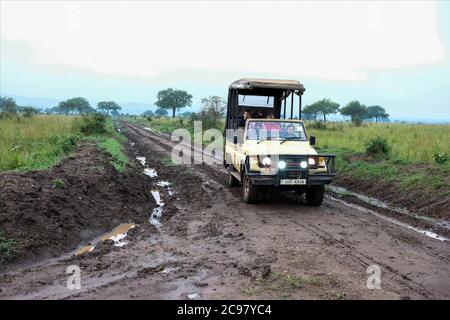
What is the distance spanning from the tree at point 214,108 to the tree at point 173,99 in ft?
220

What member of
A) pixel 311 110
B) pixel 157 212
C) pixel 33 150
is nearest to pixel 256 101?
pixel 157 212

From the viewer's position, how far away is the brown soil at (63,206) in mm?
7484

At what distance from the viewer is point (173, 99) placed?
10550cm

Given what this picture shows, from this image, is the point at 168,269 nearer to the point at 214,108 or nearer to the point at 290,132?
the point at 290,132

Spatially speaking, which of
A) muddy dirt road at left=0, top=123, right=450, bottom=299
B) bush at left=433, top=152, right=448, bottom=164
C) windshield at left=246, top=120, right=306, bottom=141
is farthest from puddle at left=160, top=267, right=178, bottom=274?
bush at left=433, top=152, right=448, bottom=164

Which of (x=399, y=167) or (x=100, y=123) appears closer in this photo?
(x=399, y=167)

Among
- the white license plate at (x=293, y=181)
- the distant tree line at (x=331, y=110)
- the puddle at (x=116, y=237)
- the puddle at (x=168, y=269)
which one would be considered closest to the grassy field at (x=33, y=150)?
the puddle at (x=116, y=237)

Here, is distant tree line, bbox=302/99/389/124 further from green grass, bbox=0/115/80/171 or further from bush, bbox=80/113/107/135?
green grass, bbox=0/115/80/171

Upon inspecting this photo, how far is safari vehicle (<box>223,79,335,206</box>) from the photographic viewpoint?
9844 millimetres

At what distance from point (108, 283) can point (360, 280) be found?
316cm

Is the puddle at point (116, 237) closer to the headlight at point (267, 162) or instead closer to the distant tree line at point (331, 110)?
the headlight at point (267, 162)
